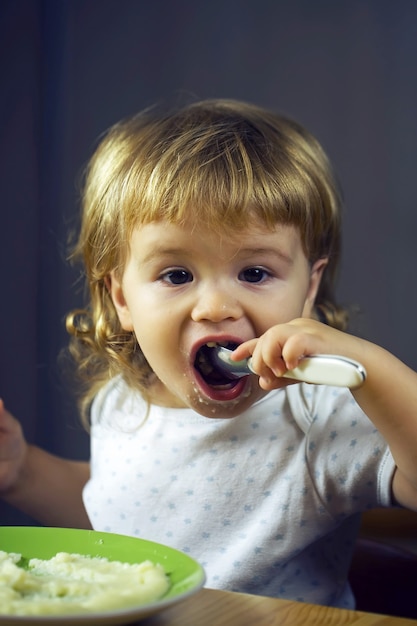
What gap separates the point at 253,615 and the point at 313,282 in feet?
1.82

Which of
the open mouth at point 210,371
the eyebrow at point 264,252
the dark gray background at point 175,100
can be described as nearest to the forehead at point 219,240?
the eyebrow at point 264,252

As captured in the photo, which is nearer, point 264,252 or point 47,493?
point 264,252

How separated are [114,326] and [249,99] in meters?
0.63

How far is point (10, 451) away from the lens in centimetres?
119

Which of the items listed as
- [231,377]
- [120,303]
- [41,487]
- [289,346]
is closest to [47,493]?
[41,487]

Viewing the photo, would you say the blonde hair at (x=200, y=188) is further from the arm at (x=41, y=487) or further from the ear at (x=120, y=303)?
the arm at (x=41, y=487)

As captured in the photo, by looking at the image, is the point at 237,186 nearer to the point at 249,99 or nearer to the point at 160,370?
the point at 160,370

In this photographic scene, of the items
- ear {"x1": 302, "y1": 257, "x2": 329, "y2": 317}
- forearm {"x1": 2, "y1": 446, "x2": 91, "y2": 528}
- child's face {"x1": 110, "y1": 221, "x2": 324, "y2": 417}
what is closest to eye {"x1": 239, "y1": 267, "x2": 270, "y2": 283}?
child's face {"x1": 110, "y1": 221, "x2": 324, "y2": 417}

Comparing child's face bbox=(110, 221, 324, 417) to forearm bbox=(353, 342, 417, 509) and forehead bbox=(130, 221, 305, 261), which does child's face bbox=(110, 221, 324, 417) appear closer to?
forehead bbox=(130, 221, 305, 261)

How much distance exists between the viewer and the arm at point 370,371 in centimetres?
75

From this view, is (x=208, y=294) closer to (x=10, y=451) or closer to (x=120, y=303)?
(x=120, y=303)

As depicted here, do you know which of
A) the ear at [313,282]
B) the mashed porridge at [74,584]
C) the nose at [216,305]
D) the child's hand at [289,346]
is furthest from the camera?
the ear at [313,282]

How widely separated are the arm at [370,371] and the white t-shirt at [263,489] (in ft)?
0.30

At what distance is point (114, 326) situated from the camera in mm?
1206
